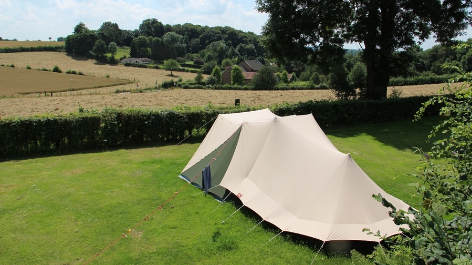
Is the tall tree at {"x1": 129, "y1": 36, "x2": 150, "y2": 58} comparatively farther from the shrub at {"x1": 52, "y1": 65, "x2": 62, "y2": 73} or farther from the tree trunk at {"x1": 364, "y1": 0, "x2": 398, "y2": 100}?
the tree trunk at {"x1": 364, "y1": 0, "x2": 398, "y2": 100}

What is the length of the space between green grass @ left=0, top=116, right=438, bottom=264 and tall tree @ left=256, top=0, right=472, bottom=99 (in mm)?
9278

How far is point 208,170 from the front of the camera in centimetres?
934

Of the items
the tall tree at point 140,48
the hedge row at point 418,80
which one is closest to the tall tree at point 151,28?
the tall tree at point 140,48

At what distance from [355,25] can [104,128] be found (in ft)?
50.1

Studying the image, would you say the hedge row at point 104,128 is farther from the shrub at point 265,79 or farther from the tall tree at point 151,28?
the tall tree at point 151,28

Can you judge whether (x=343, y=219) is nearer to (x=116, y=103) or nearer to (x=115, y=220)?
(x=115, y=220)

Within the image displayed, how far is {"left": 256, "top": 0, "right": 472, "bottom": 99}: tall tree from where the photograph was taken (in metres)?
18.6

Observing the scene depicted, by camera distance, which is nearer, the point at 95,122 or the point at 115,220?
the point at 115,220

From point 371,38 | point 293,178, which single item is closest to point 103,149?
point 293,178

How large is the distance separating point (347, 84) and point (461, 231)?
21.9 m

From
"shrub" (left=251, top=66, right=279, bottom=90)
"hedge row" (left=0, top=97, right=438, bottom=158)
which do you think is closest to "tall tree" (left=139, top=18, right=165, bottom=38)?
"shrub" (left=251, top=66, right=279, bottom=90)

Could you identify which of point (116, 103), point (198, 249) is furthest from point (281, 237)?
point (116, 103)

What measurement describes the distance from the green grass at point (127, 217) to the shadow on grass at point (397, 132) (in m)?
2.94

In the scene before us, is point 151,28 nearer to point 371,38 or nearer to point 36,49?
point 36,49
